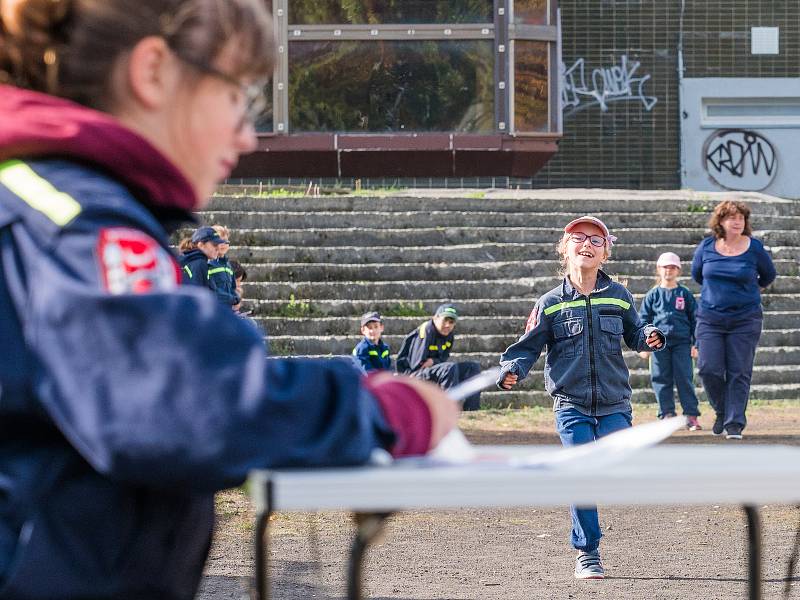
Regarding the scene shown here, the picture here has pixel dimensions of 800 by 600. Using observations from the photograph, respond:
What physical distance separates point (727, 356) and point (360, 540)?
34.7 ft

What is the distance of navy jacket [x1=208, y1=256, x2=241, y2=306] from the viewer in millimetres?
11562

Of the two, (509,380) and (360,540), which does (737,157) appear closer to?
(509,380)

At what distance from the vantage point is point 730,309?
1185 centimetres

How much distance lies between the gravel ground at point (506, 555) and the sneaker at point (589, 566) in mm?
55

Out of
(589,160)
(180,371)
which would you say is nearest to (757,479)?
(180,371)

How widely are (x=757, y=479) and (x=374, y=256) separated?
1483 cm

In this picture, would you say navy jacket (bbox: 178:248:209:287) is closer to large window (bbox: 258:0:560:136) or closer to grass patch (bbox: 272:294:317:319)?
grass patch (bbox: 272:294:317:319)

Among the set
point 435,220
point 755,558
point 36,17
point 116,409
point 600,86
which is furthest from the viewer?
point 600,86

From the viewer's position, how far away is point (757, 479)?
167 centimetres

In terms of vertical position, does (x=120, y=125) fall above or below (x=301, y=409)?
above

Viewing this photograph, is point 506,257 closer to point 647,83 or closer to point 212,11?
point 647,83

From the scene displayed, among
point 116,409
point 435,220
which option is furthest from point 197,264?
point 116,409

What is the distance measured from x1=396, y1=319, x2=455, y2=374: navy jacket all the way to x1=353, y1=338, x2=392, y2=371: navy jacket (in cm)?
34

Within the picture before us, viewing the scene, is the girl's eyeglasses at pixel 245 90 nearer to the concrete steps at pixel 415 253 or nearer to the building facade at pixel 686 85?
the concrete steps at pixel 415 253
